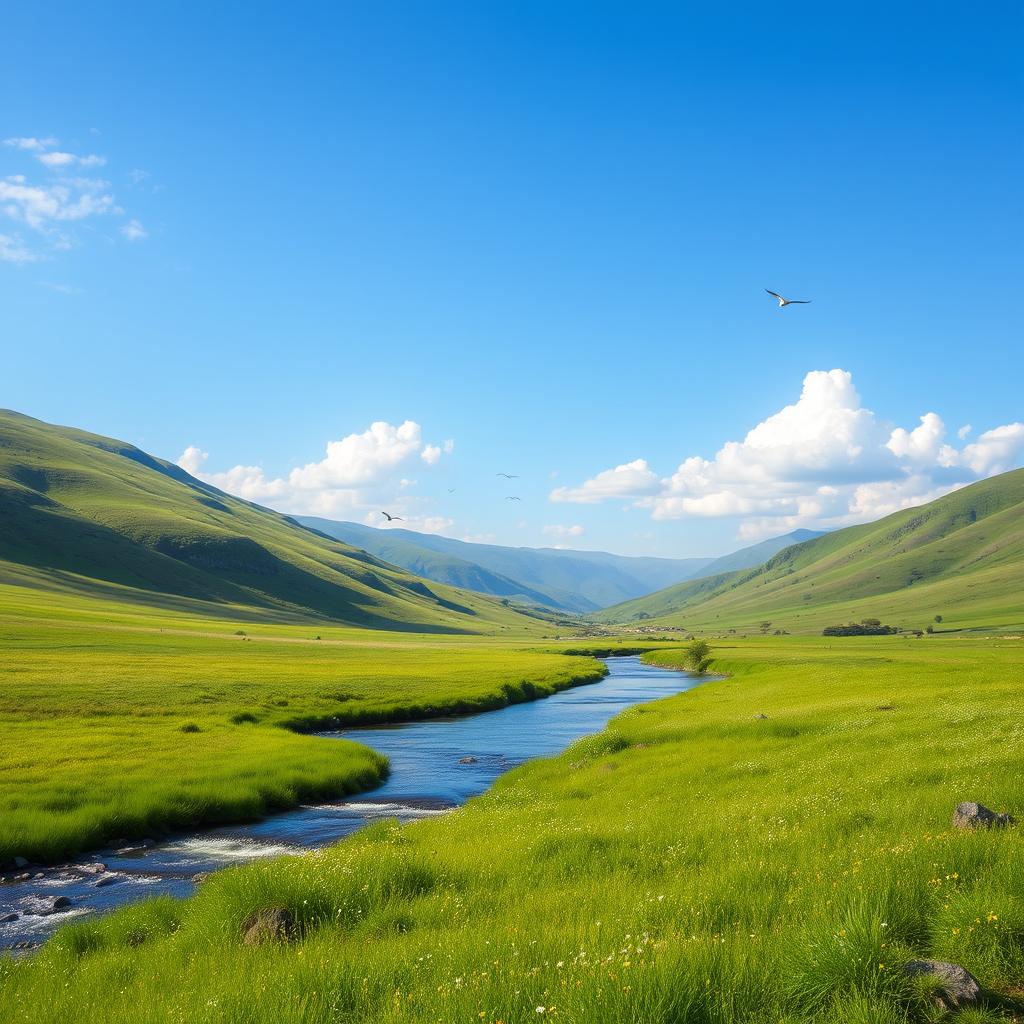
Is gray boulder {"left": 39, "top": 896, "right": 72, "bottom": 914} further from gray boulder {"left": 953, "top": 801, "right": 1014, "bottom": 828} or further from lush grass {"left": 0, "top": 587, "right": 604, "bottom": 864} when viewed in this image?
gray boulder {"left": 953, "top": 801, "right": 1014, "bottom": 828}

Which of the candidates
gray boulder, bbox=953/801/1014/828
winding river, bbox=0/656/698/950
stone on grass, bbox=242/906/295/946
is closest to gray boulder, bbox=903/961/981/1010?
gray boulder, bbox=953/801/1014/828

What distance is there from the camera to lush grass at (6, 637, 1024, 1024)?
746cm

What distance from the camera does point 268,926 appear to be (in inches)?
502

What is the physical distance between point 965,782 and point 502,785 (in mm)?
23006

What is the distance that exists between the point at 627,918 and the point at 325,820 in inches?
950

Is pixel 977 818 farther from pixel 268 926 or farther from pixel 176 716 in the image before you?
pixel 176 716

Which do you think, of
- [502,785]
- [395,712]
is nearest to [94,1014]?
[502,785]

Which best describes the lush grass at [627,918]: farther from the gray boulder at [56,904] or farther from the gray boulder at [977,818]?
the gray boulder at [56,904]

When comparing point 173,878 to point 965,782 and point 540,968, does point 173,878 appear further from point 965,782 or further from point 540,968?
point 965,782

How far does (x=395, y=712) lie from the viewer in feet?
216

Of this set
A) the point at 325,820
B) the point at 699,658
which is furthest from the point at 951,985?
the point at 699,658

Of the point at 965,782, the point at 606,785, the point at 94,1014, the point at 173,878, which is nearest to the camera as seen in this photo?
the point at 94,1014

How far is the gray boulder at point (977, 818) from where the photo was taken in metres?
13.0

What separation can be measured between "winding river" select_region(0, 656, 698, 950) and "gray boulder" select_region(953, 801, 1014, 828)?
20198mm
